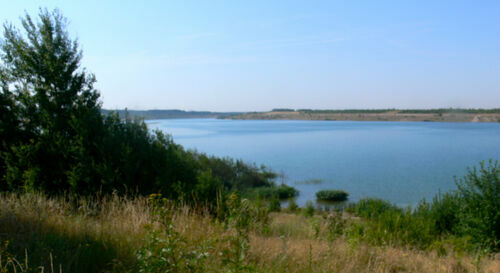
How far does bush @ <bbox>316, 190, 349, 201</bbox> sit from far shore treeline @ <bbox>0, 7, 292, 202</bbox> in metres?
15.7

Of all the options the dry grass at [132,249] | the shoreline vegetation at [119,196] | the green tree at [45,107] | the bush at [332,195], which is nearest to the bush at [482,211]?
the shoreline vegetation at [119,196]

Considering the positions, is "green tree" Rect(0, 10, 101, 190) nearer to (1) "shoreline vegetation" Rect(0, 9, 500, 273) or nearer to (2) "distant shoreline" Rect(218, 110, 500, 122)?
(1) "shoreline vegetation" Rect(0, 9, 500, 273)

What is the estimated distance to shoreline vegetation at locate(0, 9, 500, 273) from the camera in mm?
4773

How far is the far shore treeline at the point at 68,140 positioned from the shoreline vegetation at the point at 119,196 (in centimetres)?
3

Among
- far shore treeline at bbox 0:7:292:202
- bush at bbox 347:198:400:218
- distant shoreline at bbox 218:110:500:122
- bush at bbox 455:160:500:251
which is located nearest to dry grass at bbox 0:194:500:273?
far shore treeline at bbox 0:7:292:202

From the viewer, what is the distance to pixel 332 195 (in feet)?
76.8

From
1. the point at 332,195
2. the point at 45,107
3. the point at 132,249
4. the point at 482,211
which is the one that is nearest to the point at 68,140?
the point at 45,107

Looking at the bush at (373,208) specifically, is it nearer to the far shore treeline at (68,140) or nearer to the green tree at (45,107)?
the far shore treeline at (68,140)

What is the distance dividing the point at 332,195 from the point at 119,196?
17.8 m

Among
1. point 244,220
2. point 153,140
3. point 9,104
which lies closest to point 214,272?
point 244,220

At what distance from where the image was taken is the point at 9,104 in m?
9.44

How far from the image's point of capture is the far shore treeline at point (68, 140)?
27.0ft

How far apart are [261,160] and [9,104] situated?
3167cm

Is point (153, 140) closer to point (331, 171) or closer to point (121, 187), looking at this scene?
point (121, 187)
